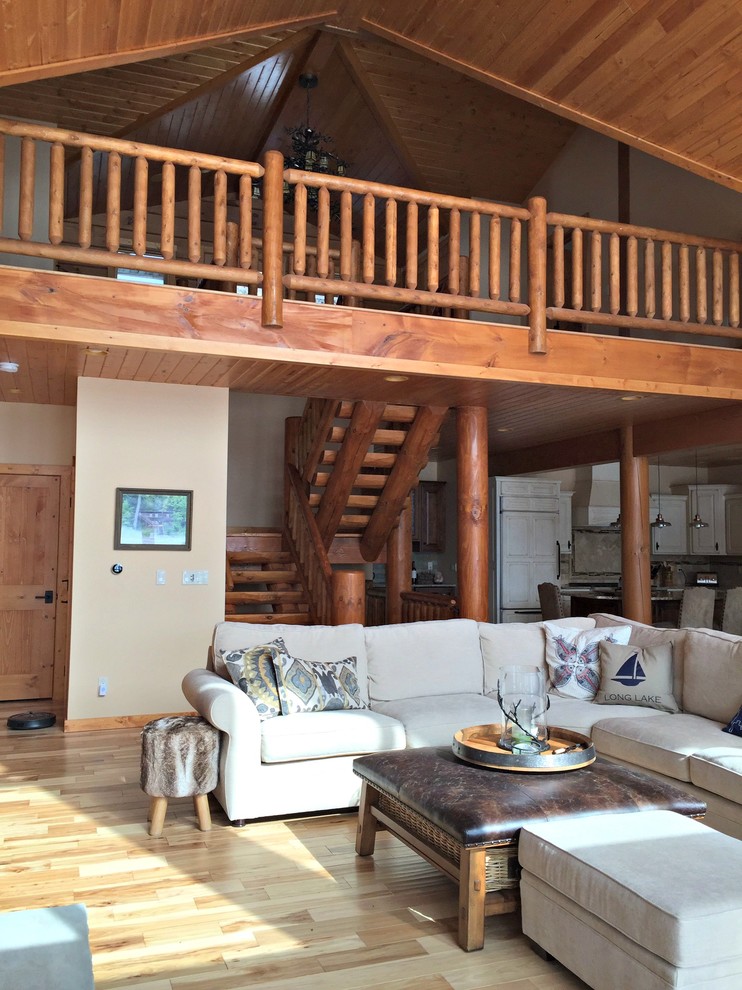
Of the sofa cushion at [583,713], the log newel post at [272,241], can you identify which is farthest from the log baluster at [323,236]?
the sofa cushion at [583,713]

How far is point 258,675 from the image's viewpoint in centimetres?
435

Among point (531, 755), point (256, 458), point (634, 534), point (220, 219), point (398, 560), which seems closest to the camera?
point (531, 755)

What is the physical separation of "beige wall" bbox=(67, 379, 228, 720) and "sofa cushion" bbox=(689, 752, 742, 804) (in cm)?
392

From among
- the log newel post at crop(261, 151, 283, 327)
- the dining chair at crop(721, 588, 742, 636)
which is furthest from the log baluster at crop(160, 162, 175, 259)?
the dining chair at crop(721, 588, 742, 636)

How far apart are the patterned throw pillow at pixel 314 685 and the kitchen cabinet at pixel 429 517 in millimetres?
6586

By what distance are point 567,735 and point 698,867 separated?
119 cm

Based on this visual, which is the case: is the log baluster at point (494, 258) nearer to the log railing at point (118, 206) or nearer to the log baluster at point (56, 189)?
the log railing at point (118, 206)

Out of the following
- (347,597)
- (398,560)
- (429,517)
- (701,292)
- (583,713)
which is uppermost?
(701,292)

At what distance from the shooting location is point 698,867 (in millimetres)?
2502

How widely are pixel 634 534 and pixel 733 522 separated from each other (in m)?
4.32

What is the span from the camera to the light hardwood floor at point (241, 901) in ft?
8.82

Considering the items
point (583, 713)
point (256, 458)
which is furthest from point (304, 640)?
point (256, 458)

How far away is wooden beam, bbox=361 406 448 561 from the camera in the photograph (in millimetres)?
7375

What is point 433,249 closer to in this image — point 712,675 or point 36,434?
point 712,675
